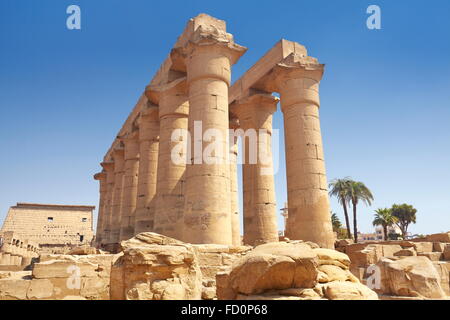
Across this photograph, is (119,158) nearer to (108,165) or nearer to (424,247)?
(108,165)

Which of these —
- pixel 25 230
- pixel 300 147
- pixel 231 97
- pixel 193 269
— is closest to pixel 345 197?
pixel 231 97

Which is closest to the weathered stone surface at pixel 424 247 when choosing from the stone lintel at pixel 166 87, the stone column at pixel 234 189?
the stone column at pixel 234 189

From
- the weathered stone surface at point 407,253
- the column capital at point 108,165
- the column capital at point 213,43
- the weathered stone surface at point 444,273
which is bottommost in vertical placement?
the weathered stone surface at point 444,273

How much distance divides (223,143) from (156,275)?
21.1 feet

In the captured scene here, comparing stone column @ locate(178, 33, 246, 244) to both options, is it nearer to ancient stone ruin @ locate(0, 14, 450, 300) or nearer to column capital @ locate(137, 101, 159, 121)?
ancient stone ruin @ locate(0, 14, 450, 300)

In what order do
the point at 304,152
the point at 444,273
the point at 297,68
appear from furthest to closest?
the point at 297,68 → the point at 304,152 → the point at 444,273

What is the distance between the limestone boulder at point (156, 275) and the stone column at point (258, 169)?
8592 mm

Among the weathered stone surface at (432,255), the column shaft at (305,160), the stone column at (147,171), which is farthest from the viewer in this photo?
the stone column at (147,171)

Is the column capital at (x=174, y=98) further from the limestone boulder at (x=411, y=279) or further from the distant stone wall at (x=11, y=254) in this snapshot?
the limestone boulder at (x=411, y=279)

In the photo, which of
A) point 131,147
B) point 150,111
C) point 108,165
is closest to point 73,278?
point 150,111

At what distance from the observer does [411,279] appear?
283 inches

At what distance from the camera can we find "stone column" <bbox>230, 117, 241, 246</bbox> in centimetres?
1473

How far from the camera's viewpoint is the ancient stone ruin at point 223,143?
1091 centimetres
